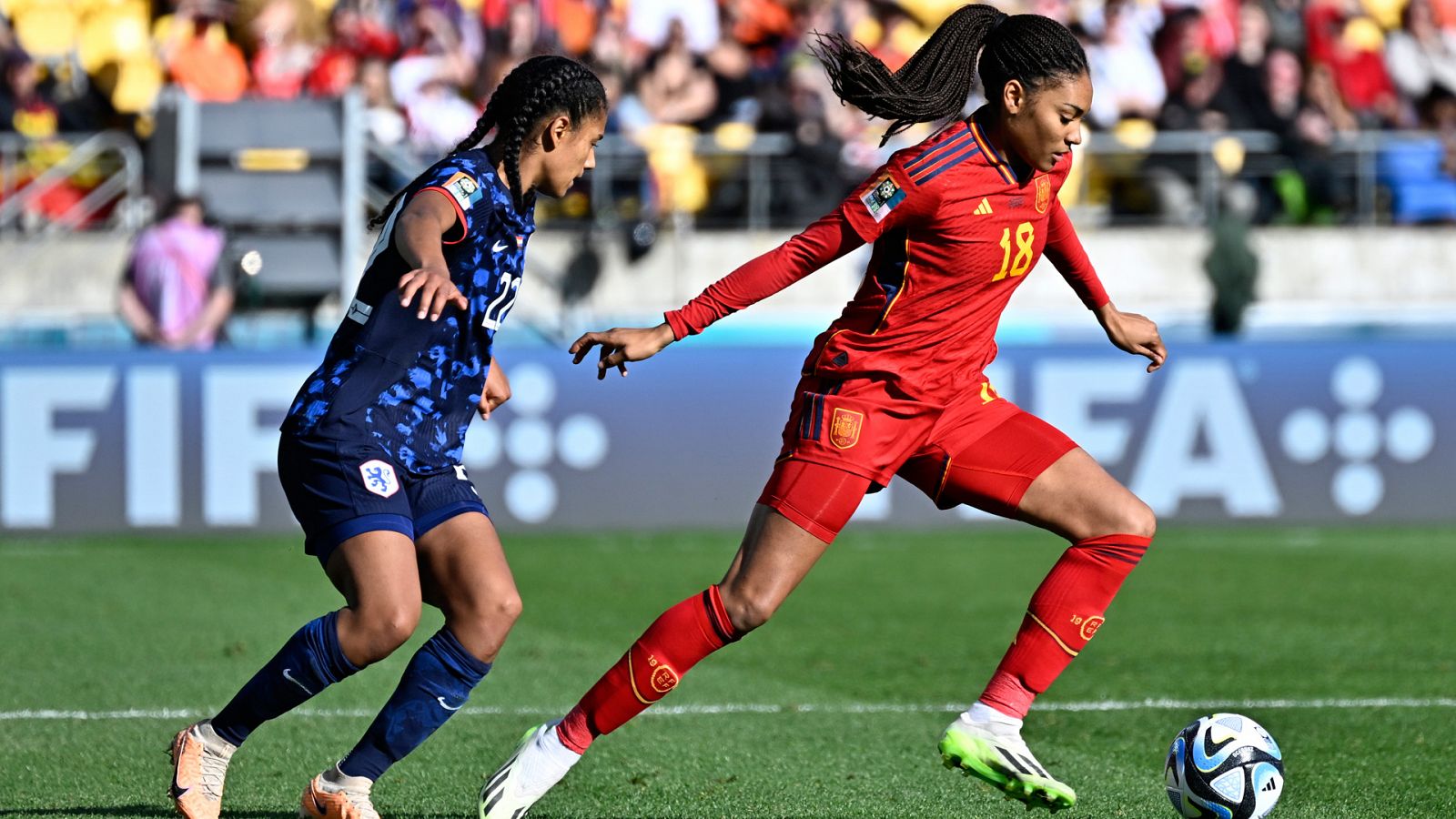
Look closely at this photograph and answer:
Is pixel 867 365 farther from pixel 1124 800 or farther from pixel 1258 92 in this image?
pixel 1258 92

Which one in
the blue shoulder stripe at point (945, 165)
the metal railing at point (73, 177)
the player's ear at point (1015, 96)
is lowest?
the metal railing at point (73, 177)

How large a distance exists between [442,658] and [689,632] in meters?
0.62

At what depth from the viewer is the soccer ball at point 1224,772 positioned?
4891 mm

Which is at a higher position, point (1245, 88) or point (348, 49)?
point (1245, 88)

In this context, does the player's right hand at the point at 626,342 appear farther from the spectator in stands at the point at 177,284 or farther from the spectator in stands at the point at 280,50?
the spectator in stands at the point at 280,50

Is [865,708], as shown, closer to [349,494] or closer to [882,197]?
[882,197]

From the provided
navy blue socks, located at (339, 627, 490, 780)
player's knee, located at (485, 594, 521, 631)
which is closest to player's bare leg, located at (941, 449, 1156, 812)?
player's knee, located at (485, 594, 521, 631)

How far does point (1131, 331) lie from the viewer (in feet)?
18.6

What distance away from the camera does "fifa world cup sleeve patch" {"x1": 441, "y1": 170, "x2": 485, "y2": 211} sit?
4.77 meters

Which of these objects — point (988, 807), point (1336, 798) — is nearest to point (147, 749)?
point (988, 807)

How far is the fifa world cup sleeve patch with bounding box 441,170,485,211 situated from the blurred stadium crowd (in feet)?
33.4

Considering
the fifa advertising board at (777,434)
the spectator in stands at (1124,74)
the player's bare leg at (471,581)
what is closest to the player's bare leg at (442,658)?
the player's bare leg at (471,581)

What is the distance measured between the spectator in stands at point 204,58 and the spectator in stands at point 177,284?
107 inches

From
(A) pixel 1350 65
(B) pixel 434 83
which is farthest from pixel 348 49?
(A) pixel 1350 65
